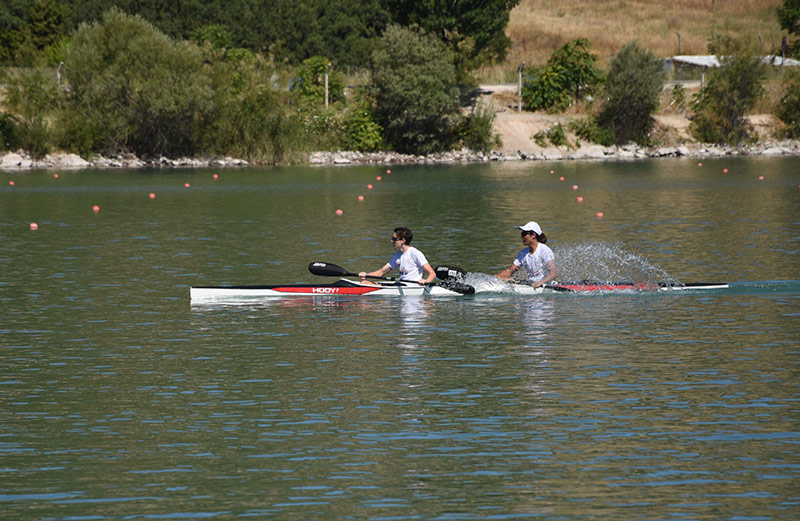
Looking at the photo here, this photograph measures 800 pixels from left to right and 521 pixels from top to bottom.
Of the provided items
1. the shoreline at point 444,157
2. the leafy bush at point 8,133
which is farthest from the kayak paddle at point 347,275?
the leafy bush at point 8,133

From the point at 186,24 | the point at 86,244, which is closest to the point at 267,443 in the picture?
the point at 86,244

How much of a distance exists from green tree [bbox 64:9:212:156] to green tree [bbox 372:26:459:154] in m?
14.8

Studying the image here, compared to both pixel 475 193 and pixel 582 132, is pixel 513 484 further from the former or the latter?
pixel 582 132

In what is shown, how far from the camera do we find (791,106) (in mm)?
108125

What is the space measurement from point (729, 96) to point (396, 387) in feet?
A: 303

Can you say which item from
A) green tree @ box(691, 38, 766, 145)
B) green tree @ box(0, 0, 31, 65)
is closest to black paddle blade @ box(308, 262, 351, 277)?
green tree @ box(0, 0, 31, 65)

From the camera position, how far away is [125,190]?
6391cm

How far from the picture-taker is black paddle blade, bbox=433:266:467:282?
27.5m

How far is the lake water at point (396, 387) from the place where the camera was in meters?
13.5

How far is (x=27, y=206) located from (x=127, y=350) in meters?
34.9

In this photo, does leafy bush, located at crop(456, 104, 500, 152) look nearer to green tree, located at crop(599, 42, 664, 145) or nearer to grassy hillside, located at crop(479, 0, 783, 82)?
green tree, located at crop(599, 42, 664, 145)

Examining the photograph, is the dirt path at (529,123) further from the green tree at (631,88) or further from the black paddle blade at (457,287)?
the black paddle blade at (457,287)

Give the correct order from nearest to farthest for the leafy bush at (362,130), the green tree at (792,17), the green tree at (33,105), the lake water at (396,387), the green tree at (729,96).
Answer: the lake water at (396,387) < the green tree at (33,105) < the leafy bush at (362,130) < the green tree at (729,96) < the green tree at (792,17)

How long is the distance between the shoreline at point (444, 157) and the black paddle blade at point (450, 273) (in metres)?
62.7
